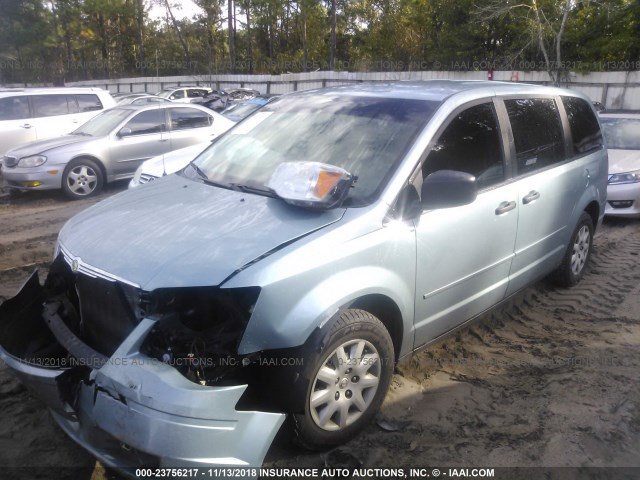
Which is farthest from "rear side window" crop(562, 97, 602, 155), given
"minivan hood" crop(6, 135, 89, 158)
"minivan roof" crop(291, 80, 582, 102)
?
"minivan hood" crop(6, 135, 89, 158)

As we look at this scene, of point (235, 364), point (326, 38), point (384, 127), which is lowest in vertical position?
point (235, 364)

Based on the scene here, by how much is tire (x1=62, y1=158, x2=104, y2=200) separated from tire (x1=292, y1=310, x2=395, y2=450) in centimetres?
748

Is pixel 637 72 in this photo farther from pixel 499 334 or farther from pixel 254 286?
pixel 254 286

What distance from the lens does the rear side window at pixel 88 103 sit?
11.4 meters

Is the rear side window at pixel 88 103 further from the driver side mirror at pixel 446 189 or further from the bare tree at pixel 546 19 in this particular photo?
the bare tree at pixel 546 19

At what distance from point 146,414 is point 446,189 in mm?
1830

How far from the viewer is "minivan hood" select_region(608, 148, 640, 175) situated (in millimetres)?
7382

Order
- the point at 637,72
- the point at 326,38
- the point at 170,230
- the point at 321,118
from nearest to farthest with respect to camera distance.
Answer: the point at 170,230, the point at 321,118, the point at 637,72, the point at 326,38

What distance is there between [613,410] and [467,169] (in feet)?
5.47

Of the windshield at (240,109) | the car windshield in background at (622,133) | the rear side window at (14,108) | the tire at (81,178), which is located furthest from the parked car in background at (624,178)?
the rear side window at (14,108)

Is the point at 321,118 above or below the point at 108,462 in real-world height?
above

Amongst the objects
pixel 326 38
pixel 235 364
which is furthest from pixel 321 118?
pixel 326 38

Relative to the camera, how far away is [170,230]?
8.81 ft

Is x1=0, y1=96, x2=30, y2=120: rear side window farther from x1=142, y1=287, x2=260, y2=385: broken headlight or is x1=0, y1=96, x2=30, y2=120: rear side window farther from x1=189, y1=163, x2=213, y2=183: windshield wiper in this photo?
x1=142, y1=287, x2=260, y2=385: broken headlight
